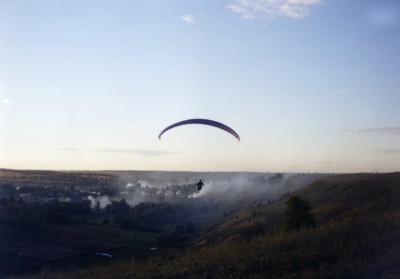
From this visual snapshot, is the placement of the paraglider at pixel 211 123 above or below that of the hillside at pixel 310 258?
above

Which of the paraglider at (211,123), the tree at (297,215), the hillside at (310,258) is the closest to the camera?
the hillside at (310,258)

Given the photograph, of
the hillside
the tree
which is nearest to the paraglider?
the hillside

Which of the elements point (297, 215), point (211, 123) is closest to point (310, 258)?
point (211, 123)

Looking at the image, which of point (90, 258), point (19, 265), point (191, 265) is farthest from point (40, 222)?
point (191, 265)

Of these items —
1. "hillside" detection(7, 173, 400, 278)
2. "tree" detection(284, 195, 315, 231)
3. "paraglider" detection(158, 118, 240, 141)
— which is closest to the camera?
"hillside" detection(7, 173, 400, 278)

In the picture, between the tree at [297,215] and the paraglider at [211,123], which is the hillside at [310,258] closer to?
the paraglider at [211,123]

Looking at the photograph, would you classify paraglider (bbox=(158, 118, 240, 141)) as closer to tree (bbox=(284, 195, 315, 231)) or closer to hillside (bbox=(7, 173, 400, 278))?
hillside (bbox=(7, 173, 400, 278))

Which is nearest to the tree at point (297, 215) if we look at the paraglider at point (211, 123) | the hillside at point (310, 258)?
the paraglider at point (211, 123)

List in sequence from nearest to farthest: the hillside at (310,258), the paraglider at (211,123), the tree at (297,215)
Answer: the hillside at (310,258) → the paraglider at (211,123) → the tree at (297,215)

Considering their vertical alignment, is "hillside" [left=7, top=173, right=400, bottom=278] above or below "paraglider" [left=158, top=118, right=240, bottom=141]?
below

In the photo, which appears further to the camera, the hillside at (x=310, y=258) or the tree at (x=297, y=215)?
the tree at (x=297, y=215)

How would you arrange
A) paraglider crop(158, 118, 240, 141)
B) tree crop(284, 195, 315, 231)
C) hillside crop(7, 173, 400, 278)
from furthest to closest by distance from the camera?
tree crop(284, 195, 315, 231)
paraglider crop(158, 118, 240, 141)
hillside crop(7, 173, 400, 278)
